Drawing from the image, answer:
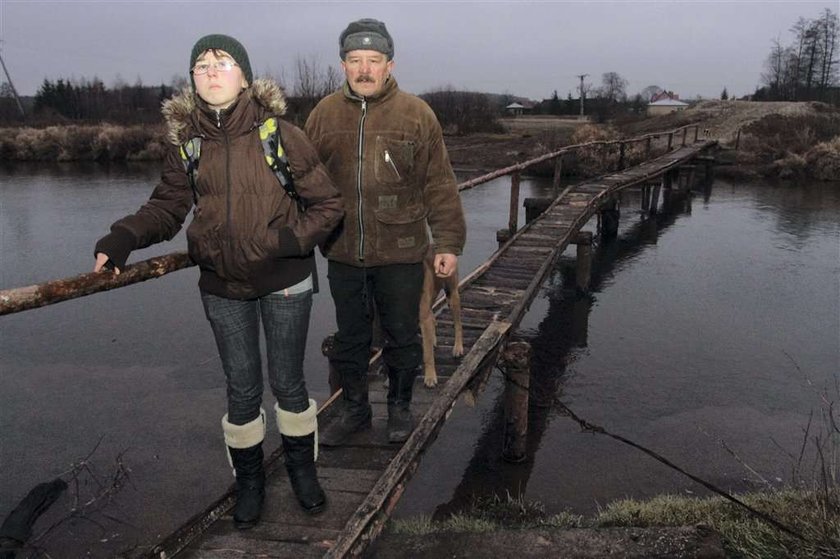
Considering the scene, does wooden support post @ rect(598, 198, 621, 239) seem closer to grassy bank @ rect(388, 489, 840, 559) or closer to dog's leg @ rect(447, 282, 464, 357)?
dog's leg @ rect(447, 282, 464, 357)

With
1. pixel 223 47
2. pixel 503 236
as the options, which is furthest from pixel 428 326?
pixel 503 236

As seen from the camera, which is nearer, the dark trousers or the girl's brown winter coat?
the girl's brown winter coat

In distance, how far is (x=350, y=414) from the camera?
139 inches

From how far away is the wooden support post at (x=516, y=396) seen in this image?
5066mm

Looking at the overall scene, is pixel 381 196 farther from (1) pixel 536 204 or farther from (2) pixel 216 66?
(1) pixel 536 204

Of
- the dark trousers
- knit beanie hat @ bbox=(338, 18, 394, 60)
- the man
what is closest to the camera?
knit beanie hat @ bbox=(338, 18, 394, 60)

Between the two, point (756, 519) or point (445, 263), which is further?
point (756, 519)

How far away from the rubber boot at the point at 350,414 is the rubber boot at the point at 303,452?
0.60 metres

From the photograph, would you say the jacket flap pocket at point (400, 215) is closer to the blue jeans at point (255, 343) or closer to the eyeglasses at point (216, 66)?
the blue jeans at point (255, 343)

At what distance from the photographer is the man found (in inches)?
115

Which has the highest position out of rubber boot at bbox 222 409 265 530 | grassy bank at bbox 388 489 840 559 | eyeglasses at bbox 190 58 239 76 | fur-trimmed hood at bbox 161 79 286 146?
eyeglasses at bbox 190 58 239 76

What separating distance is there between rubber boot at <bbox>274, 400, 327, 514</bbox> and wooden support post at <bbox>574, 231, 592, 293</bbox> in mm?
7637

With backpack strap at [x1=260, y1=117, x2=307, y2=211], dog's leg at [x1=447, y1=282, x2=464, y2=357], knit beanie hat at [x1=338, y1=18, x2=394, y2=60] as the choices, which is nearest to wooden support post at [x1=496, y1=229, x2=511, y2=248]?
dog's leg at [x1=447, y1=282, x2=464, y2=357]

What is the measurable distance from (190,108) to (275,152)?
0.35 meters
